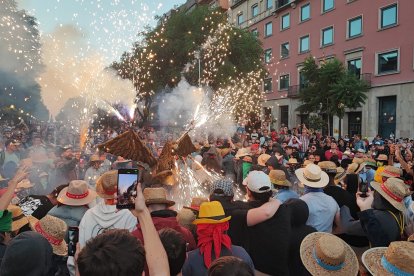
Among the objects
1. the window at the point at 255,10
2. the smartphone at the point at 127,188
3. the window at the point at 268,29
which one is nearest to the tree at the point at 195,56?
the window at the point at 268,29

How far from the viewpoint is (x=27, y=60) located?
27.8 meters

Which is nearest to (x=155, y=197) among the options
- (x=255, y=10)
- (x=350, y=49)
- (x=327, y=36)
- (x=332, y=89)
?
(x=332, y=89)

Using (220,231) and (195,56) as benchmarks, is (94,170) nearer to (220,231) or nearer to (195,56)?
(220,231)

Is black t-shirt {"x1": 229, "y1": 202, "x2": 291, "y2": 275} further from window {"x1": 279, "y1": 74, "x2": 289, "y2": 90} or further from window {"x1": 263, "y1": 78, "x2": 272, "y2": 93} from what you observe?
window {"x1": 263, "y1": 78, "x2": 272, "y2": 93}

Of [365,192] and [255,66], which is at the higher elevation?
[255,66]

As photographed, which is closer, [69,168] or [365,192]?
[365,192]

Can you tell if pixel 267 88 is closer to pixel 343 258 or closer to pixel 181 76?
pixel 181 76

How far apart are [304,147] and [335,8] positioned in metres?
21.4

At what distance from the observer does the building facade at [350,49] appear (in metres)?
25.3

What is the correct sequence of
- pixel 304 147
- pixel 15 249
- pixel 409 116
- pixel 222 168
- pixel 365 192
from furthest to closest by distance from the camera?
pixel 409 116
pixel 304 147
pixel 222 168
pixel 365 192
pixel 15 249

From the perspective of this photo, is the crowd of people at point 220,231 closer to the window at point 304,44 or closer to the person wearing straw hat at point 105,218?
the person wearing straw hat at point 105,218

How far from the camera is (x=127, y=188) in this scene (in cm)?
249

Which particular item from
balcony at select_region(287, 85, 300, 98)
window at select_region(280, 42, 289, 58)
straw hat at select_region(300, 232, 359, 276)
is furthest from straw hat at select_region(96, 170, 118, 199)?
window at select_region(280, 42, 289, 58)

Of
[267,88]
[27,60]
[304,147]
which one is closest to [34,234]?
[304,147]
